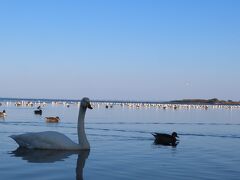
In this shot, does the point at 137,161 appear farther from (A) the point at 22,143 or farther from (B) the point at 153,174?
(A) the point at 22,143

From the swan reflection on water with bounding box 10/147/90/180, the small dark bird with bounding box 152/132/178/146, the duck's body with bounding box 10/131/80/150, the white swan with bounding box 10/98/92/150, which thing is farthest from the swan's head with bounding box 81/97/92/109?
the small dark bird with bounding box 152/132/178/146

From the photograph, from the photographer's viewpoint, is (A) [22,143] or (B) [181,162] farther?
(A) [22,143]

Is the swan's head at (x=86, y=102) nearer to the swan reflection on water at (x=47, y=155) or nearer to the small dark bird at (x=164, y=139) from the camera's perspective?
the swan reflection on water at (x=47, y=155)

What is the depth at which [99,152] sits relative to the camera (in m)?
16.2

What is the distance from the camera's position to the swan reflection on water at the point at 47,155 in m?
13.4

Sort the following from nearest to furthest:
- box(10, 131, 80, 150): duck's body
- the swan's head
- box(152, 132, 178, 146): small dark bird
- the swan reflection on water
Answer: the swan reflection on water → box(10, 131, 80, 150): duck's body → the swan's head → box(152, 132, 178, 146): small dark bird

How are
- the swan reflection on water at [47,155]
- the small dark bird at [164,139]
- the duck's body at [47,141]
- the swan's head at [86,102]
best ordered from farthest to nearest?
the small dark bird at [164,139] < the swan's head at [86,102] < the duck's body at [47,141] < the swan reflection on water at [47,155]

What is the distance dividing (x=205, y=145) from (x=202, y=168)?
288 inches

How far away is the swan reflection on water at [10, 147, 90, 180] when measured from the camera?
13.4 meters

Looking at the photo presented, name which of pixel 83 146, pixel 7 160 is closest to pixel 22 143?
pixel 83 146

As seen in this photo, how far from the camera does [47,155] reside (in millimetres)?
14922

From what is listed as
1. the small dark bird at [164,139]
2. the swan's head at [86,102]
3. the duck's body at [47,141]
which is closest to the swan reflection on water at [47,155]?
the duck's body at [47,141]

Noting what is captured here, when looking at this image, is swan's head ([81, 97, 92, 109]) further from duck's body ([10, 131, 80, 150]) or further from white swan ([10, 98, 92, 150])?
duck's body ([10, 131, 80, 150])

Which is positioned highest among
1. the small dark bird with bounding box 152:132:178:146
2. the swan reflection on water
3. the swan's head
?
the swan's head
